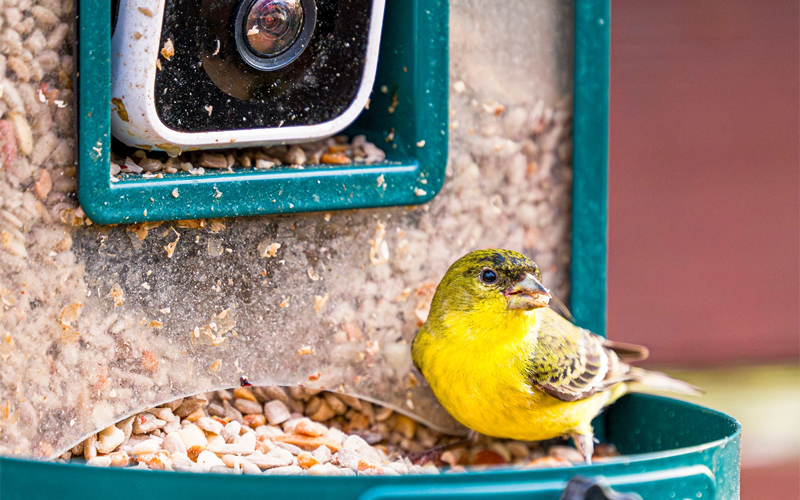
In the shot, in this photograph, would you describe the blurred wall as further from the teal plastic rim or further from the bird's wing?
the bird's wing

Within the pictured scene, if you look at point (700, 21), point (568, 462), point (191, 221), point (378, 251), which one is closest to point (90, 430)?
point (191, 221)

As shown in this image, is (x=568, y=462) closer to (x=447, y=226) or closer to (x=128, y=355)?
(x=447, y=226)

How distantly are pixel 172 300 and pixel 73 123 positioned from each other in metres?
0.39

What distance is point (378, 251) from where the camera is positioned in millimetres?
2250

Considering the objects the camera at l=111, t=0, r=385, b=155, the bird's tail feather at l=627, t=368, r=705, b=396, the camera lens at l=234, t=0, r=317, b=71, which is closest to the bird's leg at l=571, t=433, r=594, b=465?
the bird's tail feather at l=627, t=368, r=705, b=396

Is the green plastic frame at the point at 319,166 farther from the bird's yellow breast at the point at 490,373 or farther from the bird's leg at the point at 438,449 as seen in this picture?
the bird's leg at the point at 438,449

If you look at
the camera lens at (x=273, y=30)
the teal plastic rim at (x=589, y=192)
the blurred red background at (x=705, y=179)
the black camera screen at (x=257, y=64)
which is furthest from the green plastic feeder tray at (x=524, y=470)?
the blurred red background at (x=705, y=179)

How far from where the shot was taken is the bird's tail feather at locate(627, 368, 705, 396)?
2426mm

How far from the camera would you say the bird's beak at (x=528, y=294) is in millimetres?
2006

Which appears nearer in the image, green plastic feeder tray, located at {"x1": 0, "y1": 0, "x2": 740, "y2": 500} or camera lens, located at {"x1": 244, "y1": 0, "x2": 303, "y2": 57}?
green plastic feeder tray, located at {"x1": 0, "y1": 0, "x2": 740, "y2": 500}

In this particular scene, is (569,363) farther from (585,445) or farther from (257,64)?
(257,64)

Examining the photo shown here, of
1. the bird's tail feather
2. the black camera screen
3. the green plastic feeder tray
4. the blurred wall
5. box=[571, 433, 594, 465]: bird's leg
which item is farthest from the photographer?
the blurred wall

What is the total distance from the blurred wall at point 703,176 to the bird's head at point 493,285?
1.85 metres

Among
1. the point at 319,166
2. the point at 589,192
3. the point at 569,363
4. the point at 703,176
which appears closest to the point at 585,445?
the point at 569,363
